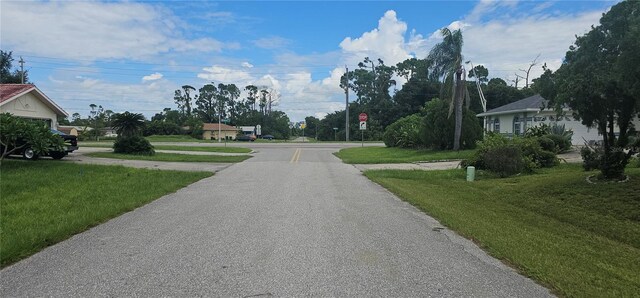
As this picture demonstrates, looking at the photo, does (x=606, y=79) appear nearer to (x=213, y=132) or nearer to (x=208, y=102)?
(x=213, y=132)

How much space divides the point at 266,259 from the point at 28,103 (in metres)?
24.9

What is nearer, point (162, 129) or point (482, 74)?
point (482, 74)

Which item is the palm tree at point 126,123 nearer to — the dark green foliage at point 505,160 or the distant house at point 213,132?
the dark green foliage at point 505,160

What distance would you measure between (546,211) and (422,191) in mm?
3466

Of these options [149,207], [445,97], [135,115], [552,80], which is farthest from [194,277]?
[135,115]

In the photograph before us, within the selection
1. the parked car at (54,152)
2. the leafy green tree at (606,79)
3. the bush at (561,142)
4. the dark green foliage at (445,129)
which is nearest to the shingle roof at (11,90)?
the parked car at (54,152)

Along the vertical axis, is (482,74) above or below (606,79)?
above

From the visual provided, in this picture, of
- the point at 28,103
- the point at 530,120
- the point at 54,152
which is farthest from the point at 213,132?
the point at 54,152

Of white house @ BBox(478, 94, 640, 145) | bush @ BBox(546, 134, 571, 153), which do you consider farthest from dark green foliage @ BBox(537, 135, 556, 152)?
white house @ BBox(478, 94, 640, 145)

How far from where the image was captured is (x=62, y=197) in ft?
35.4

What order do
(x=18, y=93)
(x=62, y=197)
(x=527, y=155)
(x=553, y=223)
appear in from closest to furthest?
(x=553, y=223)
(x=62, y=197)
(x=527, y=155)
(x=18, y=93)

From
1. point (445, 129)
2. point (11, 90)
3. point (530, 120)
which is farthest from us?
point (530, 120)

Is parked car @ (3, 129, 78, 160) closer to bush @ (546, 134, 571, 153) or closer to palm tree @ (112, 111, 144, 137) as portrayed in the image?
palm tree @ (112, 111, 144, 137)

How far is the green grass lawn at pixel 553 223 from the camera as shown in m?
5.21
